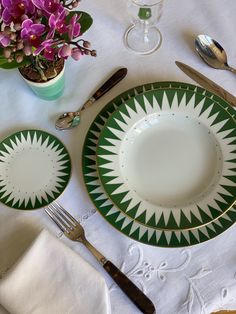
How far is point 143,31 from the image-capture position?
80 centimetres

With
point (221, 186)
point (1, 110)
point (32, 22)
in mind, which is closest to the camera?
point (32, 22)

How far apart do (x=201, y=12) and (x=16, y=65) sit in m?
0.40

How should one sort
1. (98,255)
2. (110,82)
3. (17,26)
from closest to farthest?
(17,26)
(98,255)
(110,82)

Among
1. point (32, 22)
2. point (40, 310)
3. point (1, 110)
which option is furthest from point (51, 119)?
point (40, 310)

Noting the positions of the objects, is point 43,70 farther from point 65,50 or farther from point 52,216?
point 52,216

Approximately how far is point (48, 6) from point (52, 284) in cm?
41

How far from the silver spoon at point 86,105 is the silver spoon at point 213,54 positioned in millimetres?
150

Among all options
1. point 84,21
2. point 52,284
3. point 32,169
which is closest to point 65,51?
point 84,21

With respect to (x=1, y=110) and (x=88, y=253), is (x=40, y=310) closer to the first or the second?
(x=88, y=253)

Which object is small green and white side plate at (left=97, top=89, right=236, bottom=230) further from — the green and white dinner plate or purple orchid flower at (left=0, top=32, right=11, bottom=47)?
purple orchid flower at (left=0, top=32, right=11, bottom=47)

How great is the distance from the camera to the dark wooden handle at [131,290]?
2.00ft

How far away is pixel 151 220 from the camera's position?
2.07 ft

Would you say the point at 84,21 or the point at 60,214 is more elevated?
the point at 84,21

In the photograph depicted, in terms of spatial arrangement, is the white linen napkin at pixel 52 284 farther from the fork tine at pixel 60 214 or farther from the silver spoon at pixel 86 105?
the silver spoon at pixel 86 105
